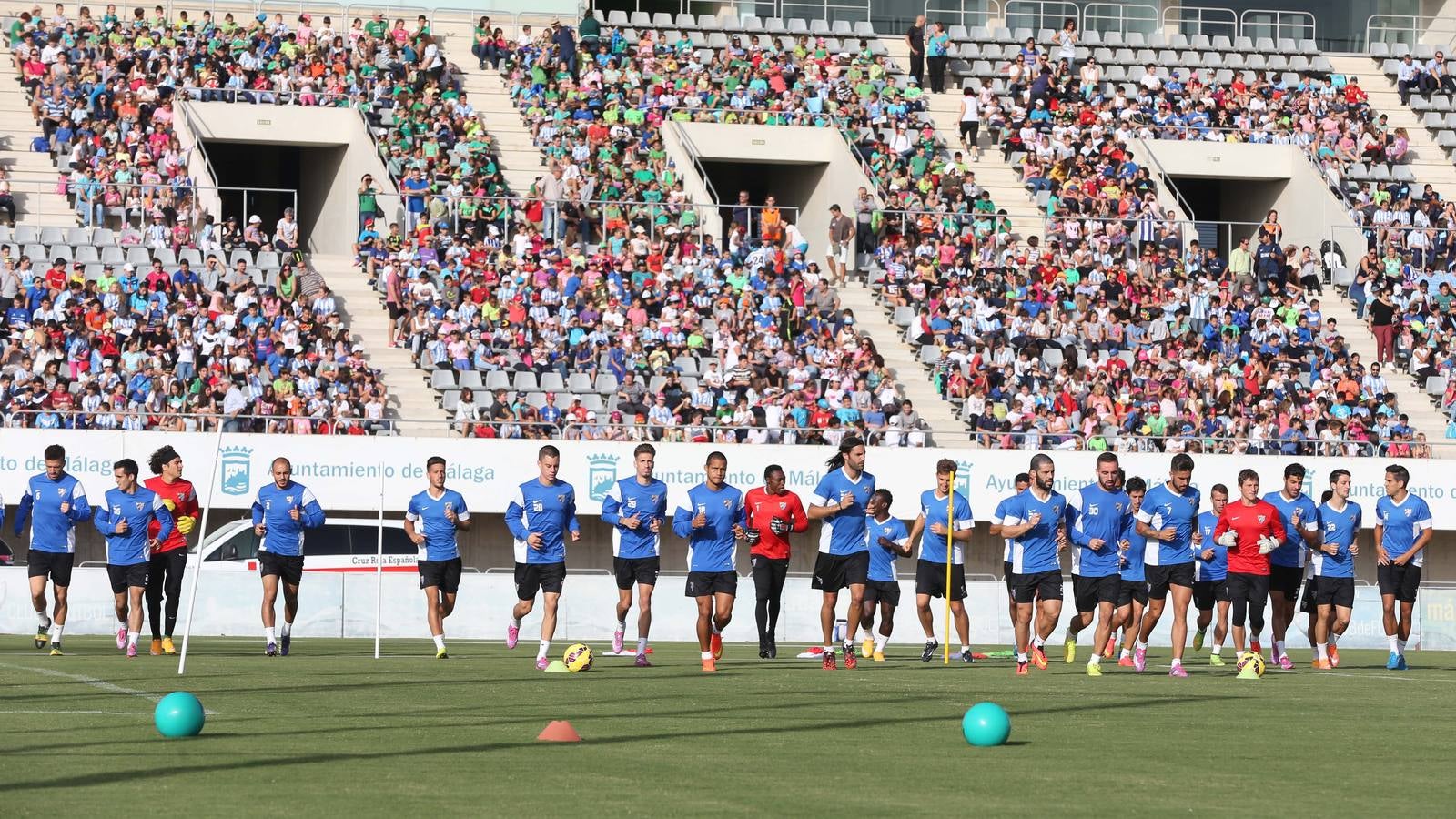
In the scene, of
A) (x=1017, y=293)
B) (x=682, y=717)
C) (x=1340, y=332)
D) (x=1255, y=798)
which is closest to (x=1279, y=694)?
(x=682, y=717)

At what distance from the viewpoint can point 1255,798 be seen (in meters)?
9.57

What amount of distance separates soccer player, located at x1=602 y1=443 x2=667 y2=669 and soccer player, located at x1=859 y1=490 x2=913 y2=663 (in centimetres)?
268

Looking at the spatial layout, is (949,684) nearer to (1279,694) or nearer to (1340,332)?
(1279,694)

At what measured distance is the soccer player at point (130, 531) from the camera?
21688 millimetres

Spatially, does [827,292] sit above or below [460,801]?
above

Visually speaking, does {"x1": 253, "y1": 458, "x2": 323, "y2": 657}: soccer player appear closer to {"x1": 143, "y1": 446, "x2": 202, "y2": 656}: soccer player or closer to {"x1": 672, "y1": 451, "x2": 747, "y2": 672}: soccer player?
{"x1": 143, "y1": 446, "x2": 202, "y2": 656}: soccer player

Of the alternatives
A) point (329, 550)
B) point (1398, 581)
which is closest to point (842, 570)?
point (1398, 581)

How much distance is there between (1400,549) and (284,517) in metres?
11.3

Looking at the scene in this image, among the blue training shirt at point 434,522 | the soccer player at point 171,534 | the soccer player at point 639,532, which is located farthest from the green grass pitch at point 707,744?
the soccer player at point 171,534

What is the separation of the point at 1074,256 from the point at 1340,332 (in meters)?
5.14

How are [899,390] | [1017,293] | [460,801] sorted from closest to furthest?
1. [460,801]
2. [899,390]
3. [1017,293]

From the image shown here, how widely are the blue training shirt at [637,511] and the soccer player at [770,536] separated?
1059mm

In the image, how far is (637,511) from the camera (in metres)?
20.6

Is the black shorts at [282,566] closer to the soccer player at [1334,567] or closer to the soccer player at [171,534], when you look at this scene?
the soccer player at [171,534]
